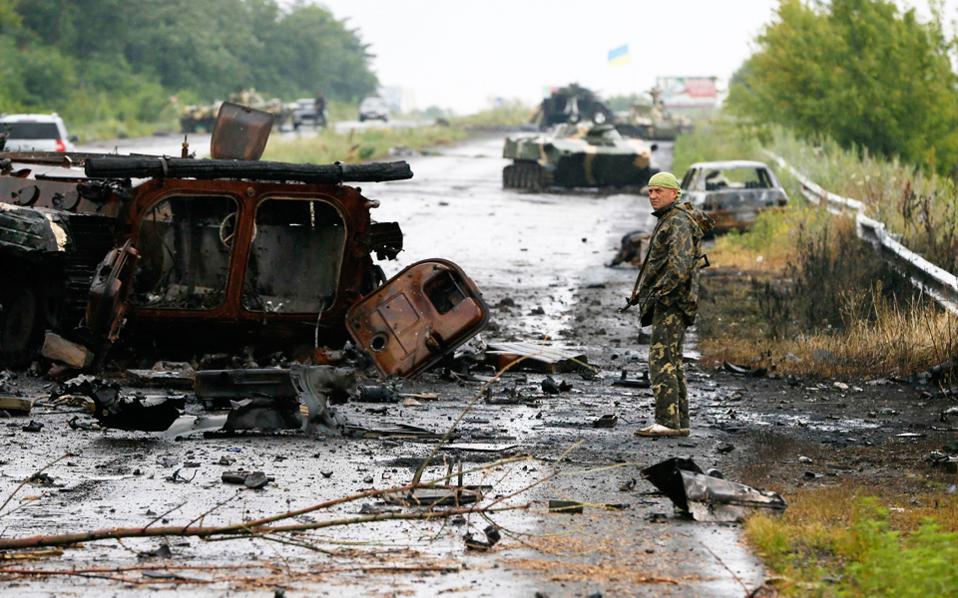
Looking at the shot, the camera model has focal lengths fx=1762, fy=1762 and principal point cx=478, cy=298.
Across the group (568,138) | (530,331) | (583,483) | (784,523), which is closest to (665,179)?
(583,483)

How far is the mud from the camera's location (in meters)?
7.29

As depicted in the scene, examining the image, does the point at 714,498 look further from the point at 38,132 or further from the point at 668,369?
the point at 38,132

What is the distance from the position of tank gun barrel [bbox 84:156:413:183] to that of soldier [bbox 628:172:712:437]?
2343 millimetres

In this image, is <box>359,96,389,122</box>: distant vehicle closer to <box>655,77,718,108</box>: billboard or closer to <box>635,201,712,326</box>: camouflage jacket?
<box>655,77,718,108</box>: billboard

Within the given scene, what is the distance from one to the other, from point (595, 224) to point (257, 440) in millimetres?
20948

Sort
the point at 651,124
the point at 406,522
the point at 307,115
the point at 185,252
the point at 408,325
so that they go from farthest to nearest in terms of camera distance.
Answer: the point at 307,115 → the point at 651,124 → the point at 185,252 → the point at 408,325 → the point at 406,522

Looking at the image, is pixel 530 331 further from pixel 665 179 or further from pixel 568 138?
pixel 568 138

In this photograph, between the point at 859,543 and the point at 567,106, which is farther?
the point at 567,106

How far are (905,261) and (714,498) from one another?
8453mm

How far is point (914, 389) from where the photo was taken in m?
13.3

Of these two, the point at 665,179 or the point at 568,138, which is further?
the point at 568,138

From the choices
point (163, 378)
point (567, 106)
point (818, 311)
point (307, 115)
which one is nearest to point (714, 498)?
point (163, 378)

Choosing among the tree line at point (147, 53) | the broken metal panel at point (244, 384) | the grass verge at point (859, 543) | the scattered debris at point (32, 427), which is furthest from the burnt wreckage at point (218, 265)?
the tree line at point (147, 53)

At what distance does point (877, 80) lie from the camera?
3862 centimetres
